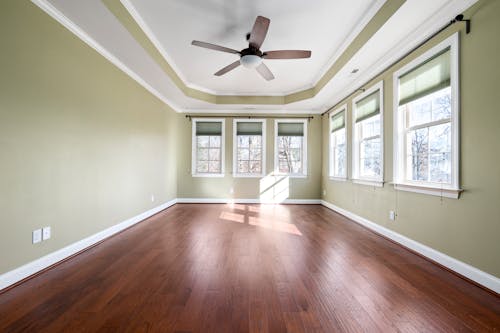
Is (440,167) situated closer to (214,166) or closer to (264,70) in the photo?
(264,70)

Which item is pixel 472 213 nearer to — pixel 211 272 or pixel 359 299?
pixel 359 299

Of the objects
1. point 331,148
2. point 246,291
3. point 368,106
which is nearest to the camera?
point 246,291

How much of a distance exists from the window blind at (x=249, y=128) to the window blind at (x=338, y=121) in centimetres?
193

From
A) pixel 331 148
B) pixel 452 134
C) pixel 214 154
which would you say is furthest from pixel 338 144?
pixel 214 154

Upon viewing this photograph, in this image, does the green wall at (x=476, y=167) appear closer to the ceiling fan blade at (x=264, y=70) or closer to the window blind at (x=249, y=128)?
the ceiling fan blade at (x=264, y=70)

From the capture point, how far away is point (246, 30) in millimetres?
2912

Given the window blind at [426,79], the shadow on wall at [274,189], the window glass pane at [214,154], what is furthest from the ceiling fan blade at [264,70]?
the shadow on wall at [274,189]

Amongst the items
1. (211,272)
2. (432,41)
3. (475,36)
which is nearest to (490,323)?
(211,272)

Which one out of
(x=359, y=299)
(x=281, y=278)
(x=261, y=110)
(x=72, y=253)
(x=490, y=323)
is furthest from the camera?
(x=261, y=110)

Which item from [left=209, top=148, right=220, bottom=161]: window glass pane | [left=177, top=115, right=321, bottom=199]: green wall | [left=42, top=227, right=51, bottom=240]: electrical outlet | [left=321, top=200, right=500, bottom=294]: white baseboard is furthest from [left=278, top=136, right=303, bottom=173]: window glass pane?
[left=42, top=227, right=51, bottom=240]: electrical outlet

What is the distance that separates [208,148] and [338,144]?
345cm

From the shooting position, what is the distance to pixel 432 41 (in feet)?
7.84

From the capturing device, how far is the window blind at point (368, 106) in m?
3.45

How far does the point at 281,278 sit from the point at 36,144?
2.67 metres
